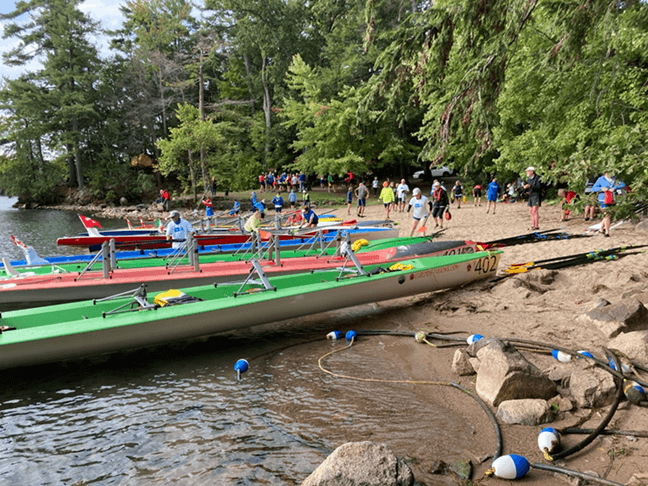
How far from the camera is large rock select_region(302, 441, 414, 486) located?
3043mm

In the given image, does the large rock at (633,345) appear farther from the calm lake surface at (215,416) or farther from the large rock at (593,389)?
the calm lake surface at (215,416)

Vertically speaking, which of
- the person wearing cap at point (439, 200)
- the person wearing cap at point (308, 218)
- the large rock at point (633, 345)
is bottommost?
the large rock at point (633, 345)

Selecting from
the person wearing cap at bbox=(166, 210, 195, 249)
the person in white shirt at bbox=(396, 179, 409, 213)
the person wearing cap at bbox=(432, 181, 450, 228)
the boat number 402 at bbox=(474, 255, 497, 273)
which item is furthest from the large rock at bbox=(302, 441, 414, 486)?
the person in white shirt at bbox=(396, 179, 409, 213)

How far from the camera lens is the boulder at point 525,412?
4.05 metres

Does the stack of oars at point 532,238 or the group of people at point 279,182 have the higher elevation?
the group of people at point 279,182

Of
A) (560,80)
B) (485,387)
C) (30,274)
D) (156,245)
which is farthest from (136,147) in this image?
(485,387)

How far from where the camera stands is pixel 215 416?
4.68 metres

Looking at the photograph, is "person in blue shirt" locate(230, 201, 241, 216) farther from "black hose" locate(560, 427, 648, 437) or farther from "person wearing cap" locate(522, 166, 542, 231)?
"black hose" locate(560, 427, 648, 437)

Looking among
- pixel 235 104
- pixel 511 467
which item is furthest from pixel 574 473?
pixel 235 104

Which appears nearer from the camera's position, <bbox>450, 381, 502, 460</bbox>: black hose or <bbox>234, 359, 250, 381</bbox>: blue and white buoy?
<bbox>450, 381, 502, 460</bbox>: black hose

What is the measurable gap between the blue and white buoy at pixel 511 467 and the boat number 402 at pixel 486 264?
5.67m

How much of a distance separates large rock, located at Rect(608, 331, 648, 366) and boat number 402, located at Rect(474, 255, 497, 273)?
3545 mm

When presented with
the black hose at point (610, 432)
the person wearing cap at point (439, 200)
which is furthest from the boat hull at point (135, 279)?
the black hose at point (610, 432)

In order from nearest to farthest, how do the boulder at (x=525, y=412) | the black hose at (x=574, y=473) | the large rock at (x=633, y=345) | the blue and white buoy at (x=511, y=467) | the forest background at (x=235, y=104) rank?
the black hose at (x=574, y=473) < the blue and white buoy at (x=511, y=467) < the boulder at (x=525, y=412) < the large rock at (x=633, y=345) < the forest background at (x=235, y=104)
